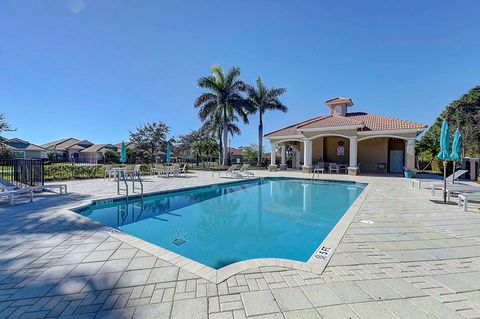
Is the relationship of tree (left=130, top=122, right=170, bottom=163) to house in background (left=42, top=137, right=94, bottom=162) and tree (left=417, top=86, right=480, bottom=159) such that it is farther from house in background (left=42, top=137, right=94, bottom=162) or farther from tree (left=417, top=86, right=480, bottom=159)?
tree (left=417, top=86, right=480, bottom=159)

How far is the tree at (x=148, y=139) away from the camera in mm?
33656

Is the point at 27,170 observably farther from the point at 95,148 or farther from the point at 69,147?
the point at 69,147

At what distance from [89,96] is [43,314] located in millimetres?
26934

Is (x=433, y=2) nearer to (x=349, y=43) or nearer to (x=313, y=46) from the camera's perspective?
(x=349, y=43)

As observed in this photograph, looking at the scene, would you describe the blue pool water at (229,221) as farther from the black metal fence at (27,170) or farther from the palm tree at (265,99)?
the palm tree at (265,99)

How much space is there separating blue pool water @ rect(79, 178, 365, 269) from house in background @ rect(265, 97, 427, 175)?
896 centimetres

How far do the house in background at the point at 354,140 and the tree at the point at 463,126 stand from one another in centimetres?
743

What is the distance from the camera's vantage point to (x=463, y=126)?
27.7 metres

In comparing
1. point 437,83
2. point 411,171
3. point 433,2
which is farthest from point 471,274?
point 437,83

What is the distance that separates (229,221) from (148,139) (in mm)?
30578

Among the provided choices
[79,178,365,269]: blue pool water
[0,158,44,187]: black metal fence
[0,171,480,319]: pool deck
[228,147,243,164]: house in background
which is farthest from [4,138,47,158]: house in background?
[0,171,480,319]: pool deck

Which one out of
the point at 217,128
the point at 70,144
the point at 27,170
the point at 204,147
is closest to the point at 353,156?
the point at 217,128

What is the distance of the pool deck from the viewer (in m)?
2.14

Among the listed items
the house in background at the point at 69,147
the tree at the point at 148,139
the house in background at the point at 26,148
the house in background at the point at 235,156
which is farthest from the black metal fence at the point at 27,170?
the house in background at the point at 69,147
